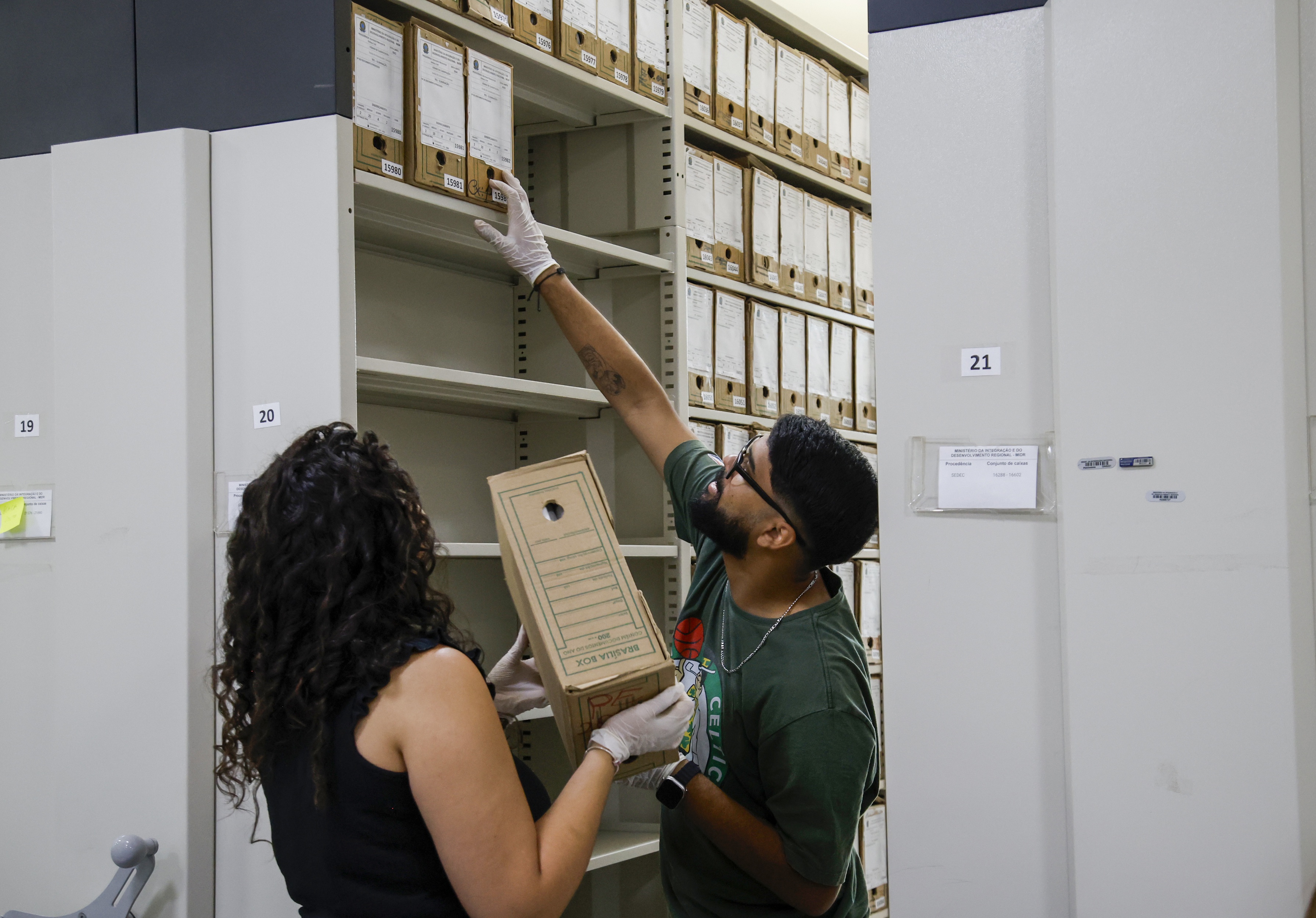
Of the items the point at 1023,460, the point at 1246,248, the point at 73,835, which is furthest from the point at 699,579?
the point at 73,835

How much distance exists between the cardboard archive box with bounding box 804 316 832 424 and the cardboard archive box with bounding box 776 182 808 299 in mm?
91

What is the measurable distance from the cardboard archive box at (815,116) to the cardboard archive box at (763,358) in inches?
20.3

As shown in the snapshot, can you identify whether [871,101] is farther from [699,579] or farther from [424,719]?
[424,719]

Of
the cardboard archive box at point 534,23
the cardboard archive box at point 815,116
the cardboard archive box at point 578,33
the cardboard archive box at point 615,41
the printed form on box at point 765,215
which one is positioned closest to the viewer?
the cardboard archive box at point 534,23

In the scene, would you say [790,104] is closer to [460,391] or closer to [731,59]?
[731,59]

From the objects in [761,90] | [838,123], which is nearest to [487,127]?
[761,90]

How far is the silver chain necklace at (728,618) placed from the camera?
68.5 inches

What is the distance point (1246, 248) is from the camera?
153cm

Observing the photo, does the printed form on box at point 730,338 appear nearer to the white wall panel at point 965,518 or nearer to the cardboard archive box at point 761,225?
the cardboard archive box at point 761,225

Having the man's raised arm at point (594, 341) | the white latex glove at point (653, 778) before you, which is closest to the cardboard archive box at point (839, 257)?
the man's raised arm at point (594, 341)

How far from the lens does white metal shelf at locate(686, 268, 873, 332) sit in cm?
276

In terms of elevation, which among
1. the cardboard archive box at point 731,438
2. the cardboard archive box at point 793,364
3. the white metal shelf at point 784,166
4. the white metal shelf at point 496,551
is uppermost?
the white metal shelf at point 784,166

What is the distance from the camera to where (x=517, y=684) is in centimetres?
169

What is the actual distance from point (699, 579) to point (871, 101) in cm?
82
